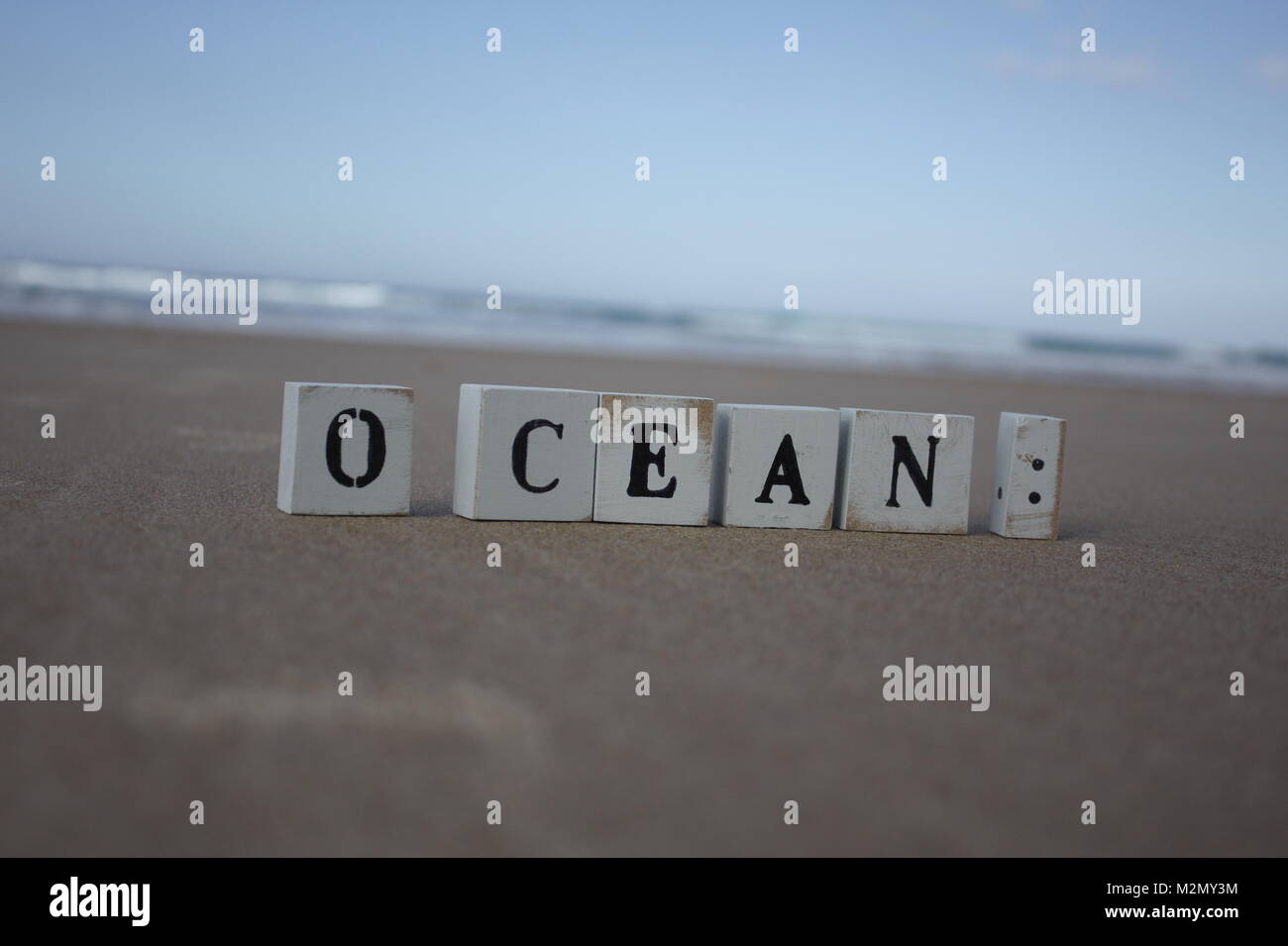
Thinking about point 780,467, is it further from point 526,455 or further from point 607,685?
point 607,685

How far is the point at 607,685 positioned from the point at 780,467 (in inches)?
78.2

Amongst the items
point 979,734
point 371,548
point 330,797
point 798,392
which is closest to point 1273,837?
point 979,734

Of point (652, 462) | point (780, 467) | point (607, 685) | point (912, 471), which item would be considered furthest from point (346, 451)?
point (912, 471)

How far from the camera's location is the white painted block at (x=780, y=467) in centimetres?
394

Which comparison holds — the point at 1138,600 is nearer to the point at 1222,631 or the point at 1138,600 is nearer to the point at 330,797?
the point at 1222,631

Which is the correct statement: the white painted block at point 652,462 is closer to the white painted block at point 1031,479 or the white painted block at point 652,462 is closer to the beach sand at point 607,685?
the beach sand at point 607,685

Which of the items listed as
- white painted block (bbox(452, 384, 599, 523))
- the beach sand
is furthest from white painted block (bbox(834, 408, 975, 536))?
white painted block (bbox(452, 384, 599, 523))

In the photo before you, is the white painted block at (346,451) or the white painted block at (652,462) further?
the white painted block at (652,462)

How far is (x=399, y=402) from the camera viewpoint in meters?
3.74

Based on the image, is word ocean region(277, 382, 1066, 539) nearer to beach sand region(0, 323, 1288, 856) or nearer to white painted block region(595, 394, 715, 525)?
white painted block region(595, 394, 715, 525)

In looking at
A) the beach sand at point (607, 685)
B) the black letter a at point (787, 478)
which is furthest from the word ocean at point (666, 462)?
the beach sand at point (607, 685)

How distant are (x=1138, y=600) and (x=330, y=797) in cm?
229

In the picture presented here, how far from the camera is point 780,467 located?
3.97 m

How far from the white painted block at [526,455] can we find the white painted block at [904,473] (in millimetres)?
910
